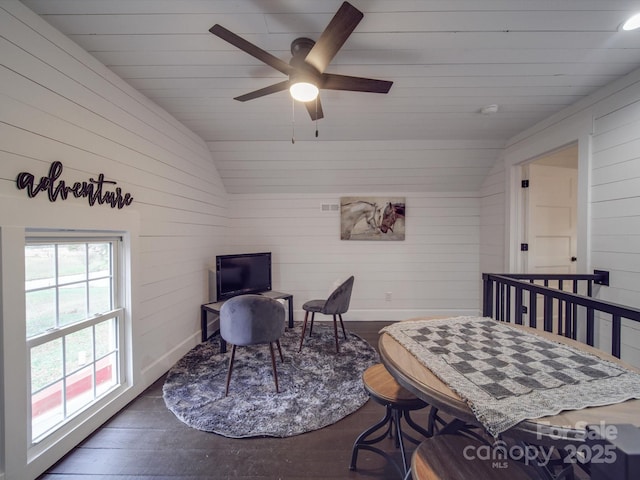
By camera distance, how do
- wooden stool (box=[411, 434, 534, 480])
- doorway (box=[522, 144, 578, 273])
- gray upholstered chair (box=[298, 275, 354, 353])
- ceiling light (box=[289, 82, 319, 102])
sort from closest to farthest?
wooden stool (box=[411, 434, 534, 480]), ceiling light (box=[289, 82, 319, 102]), gray upholstered chair (box=[298, 275, 354, 353]), doorway (box=[522, 144, 578, 273])

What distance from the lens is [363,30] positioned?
1.55 metres

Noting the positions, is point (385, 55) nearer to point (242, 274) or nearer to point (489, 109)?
point (489, 109)

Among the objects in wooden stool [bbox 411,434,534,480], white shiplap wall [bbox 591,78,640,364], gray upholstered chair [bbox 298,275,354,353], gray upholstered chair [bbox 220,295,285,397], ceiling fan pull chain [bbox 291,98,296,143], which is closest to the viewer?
wooden stool [bbox 411,434,534,480]

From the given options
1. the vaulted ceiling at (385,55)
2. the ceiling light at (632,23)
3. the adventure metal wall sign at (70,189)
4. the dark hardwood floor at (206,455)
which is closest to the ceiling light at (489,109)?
the vaulted ceiling at (385,55)

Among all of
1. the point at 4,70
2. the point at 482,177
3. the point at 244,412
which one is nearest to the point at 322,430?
the point at 244,412

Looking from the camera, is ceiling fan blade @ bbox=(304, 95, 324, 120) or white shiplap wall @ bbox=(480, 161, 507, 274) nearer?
ceiling fan blade @ bbox=(304, 95, 324, 120)

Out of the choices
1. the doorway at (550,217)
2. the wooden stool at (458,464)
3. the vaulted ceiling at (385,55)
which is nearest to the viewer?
the wooden stool at (458,464)

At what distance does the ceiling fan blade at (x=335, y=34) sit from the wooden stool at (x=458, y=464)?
72.1 inches

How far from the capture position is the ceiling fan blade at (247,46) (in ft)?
4.25

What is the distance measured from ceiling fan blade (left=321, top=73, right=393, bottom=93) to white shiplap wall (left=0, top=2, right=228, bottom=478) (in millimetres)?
1578

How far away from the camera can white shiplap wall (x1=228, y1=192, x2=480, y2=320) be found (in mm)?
3943

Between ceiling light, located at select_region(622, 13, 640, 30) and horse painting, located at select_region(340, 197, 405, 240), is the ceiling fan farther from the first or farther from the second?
horse painting, located at select_region(340, 197, 405, 240)

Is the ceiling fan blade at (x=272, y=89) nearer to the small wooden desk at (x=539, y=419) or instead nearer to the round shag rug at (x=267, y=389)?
the small wooden desk at (x=539, y=419)

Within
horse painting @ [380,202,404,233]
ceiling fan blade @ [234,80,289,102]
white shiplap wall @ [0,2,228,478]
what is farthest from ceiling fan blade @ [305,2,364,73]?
horse painting @ [380,202,404,233]
